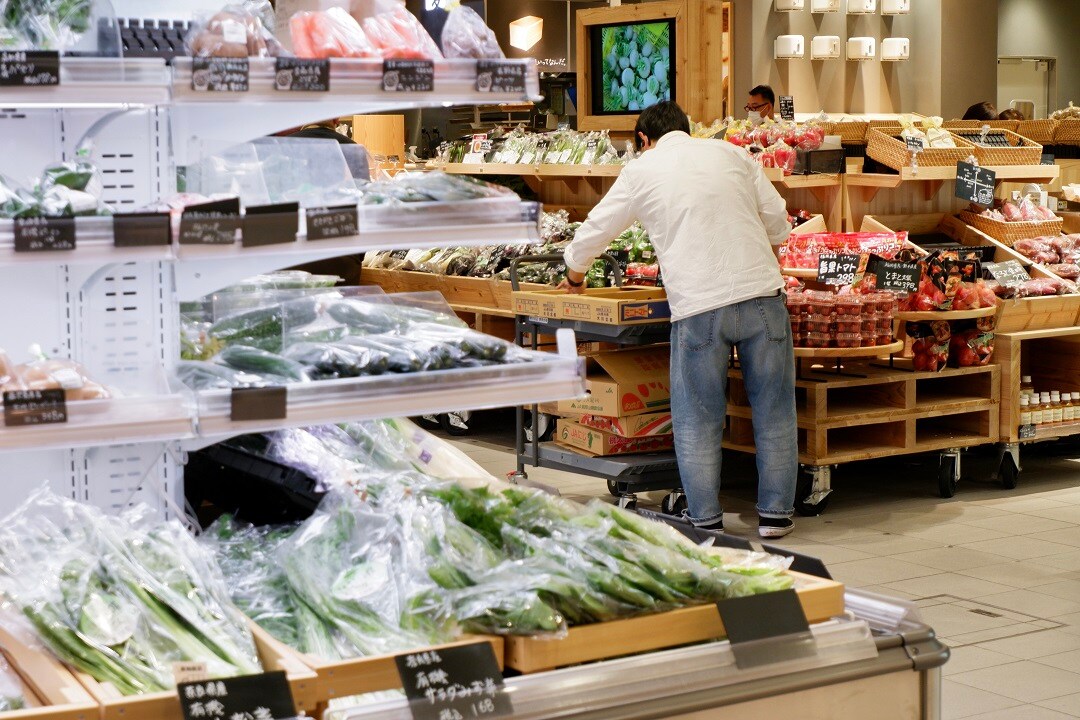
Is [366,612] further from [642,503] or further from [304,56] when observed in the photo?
[642,503]

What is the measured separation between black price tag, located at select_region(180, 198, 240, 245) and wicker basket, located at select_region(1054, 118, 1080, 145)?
936 centimetres

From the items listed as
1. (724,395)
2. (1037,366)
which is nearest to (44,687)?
(724,395)

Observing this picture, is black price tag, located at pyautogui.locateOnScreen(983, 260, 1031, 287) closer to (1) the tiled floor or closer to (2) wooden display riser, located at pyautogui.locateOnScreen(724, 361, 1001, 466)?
(2) wooden display riser, located at pyautogui.locateOnScreen(724, 361, 1001, 466)

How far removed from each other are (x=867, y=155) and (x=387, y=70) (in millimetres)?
5436

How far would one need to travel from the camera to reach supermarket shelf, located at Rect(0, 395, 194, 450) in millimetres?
2342

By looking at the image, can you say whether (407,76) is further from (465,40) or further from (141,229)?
(141,229)

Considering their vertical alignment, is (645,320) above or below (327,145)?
below

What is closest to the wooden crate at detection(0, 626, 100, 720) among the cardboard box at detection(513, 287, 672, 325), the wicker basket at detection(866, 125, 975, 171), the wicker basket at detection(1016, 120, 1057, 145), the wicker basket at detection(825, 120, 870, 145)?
the cardboard box at detection(513, 287, 672, 325)

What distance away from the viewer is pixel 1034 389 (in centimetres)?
750

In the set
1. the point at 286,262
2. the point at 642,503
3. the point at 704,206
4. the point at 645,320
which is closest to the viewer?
the point at 286,262

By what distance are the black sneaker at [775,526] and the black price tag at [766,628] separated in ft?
11.5

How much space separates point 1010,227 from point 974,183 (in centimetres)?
44

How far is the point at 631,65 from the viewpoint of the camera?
878cm

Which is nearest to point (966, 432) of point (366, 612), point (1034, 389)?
point (1034, 389)
